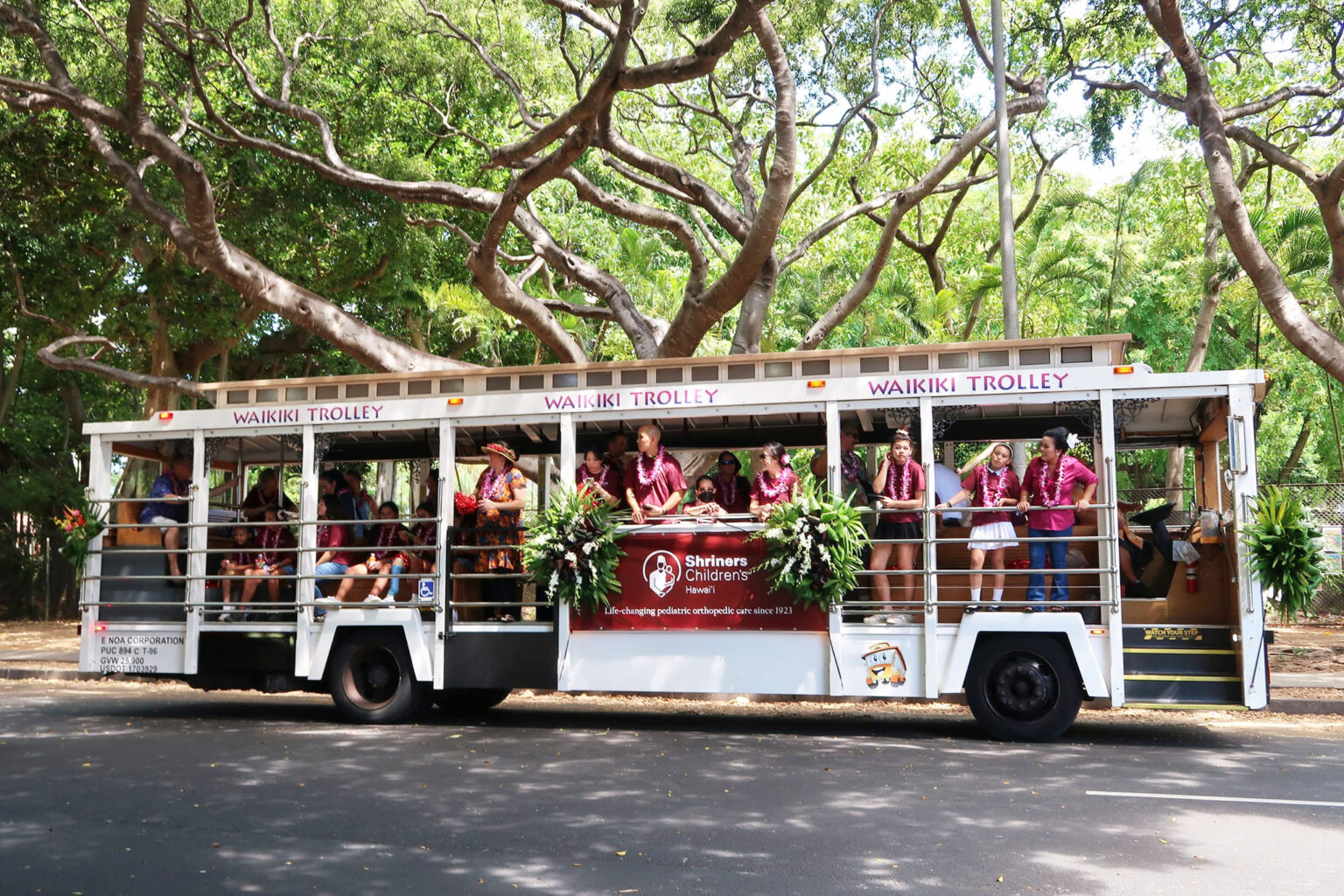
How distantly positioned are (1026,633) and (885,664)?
1.13 meters

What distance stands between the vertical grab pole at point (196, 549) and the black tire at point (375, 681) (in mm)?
1342

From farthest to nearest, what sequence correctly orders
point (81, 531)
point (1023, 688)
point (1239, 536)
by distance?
point (81, 531), point (1023, 688), point (1239, 536)

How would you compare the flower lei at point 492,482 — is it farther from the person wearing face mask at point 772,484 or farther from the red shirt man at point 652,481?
the person wearing face mask at point 772,484

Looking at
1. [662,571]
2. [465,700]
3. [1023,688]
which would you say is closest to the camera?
[1023,688]

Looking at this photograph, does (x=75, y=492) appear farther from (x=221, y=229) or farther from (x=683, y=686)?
(x=683, y=686)

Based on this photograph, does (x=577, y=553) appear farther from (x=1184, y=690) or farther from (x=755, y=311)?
(x=755, y=311)

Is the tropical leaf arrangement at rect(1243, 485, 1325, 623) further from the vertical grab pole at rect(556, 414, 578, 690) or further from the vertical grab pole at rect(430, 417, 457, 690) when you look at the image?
the vertical grab pole at rect(430, 417, 457, 690)

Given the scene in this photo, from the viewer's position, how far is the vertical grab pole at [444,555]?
10875 millimetres

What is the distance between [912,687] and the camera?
9.77 metres

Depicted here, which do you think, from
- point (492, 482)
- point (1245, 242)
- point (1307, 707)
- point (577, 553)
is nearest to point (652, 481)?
point (577, 553)

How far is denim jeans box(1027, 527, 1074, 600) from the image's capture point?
32.1 feet

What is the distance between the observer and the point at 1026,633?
31.7 feet

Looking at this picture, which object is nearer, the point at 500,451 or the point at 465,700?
the point at 500,451

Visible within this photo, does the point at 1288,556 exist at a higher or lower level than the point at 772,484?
lower
